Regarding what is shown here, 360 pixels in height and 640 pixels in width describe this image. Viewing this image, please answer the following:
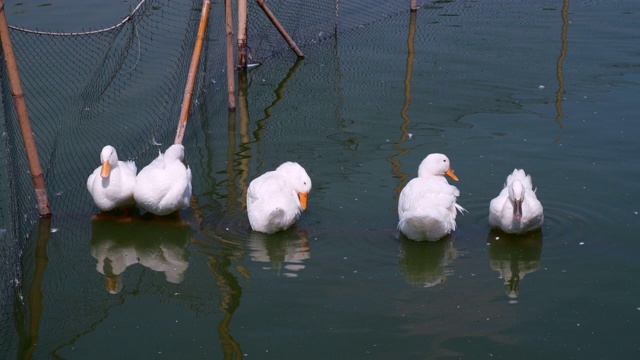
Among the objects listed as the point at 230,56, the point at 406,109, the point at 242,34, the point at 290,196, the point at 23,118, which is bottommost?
the point at 290,196

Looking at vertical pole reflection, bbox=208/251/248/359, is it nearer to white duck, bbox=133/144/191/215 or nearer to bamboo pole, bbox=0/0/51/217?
white duck, bbox=133/144/191/215

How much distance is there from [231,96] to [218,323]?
4970mm

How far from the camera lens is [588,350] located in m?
6.62

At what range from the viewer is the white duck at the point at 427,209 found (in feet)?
26.2

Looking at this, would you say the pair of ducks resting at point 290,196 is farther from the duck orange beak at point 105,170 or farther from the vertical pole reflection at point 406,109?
the vertical pole reflection at point 406,109

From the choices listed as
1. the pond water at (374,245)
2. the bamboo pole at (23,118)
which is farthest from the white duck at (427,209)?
the bamboo pole at (23,118)

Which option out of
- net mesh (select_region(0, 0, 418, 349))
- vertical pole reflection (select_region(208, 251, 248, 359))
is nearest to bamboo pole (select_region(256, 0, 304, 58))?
net mesh (select_region(0, 0, 418, 349))

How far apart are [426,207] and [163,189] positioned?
2.30m

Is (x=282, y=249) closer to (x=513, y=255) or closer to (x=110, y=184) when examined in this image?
(x=110, y=184)

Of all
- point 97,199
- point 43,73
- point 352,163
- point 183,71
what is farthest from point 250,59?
point 97,199

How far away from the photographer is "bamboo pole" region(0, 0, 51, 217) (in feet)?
26.4

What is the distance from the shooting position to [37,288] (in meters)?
7.64

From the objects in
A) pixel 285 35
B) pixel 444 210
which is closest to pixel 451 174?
pixel 444 210

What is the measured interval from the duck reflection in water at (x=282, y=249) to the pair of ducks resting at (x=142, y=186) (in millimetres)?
776
